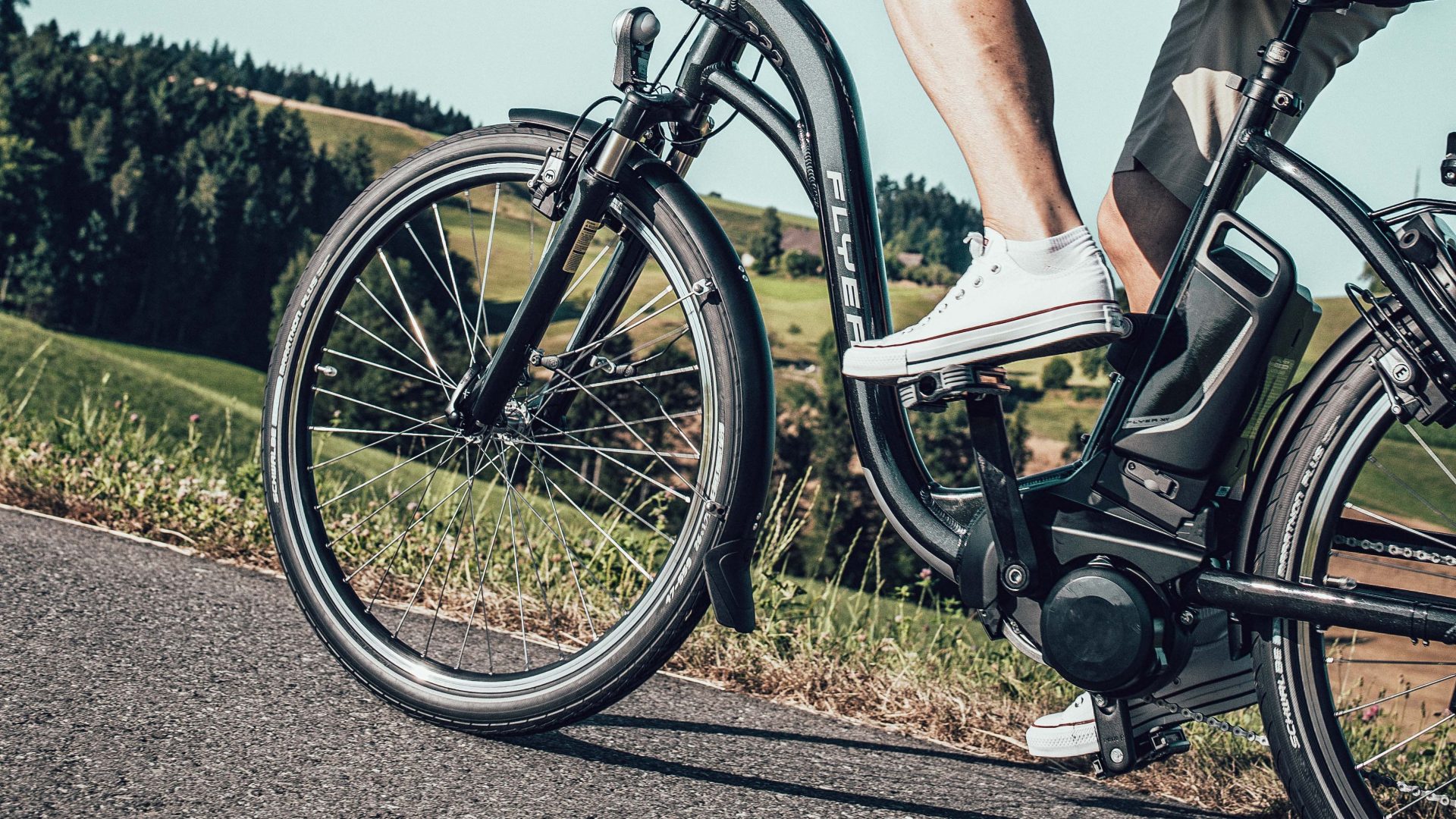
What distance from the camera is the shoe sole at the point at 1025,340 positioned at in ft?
5.74

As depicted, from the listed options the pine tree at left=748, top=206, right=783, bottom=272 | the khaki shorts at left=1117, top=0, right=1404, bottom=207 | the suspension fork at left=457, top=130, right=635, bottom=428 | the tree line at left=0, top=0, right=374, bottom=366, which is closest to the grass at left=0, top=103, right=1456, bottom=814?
the suspension fork at left=457, top=130, right=635, bottom=428

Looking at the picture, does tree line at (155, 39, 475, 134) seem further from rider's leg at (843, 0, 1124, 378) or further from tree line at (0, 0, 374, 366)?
rider's leg at (843, 0, 1124, 378)

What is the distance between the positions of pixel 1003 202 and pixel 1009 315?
20cm

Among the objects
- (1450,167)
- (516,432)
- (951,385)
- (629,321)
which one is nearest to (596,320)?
(629,321)

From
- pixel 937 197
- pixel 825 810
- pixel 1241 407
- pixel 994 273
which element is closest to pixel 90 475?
pixel 825 810

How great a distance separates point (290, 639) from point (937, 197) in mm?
38420

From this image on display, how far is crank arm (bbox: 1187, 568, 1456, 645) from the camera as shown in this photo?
1.65m

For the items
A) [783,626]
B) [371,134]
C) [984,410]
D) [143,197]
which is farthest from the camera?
[371,134]

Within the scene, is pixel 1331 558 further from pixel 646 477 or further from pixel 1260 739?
pixel 646 477

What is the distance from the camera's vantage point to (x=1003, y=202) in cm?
185

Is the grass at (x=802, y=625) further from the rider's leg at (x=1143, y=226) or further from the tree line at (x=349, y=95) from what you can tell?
the tree line at (x=349, y=95)

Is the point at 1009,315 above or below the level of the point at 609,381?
above

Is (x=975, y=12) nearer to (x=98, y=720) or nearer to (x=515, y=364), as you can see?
(x=515, y=364)

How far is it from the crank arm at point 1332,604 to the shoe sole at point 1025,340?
420 millimetres
